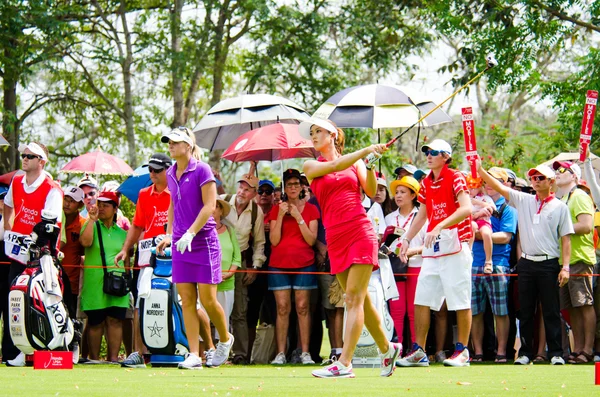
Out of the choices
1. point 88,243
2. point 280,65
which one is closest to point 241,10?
point 280,65

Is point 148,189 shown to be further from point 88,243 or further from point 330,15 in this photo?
point 330,15

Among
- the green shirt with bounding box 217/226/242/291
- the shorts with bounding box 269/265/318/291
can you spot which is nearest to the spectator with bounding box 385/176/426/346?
the shorts with bounding box 269/265/318/291

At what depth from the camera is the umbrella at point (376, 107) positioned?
1262 centimetres

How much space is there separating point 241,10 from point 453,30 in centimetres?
593

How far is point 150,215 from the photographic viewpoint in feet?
37.6

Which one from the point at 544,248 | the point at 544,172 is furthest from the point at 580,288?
the point at 544,172

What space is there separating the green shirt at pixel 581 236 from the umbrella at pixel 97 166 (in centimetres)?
639

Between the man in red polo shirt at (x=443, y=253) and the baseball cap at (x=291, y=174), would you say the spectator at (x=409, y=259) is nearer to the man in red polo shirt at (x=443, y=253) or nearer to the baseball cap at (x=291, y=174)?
the baseball cap at (x=291, y=174)

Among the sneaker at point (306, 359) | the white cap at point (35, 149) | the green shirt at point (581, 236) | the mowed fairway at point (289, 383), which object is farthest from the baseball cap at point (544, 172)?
the white cap at point (35, 149)

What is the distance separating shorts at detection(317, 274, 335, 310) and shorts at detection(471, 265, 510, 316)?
168cm

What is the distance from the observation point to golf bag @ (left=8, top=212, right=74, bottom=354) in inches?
417

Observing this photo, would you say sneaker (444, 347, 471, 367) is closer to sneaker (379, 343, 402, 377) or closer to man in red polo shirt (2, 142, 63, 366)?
sneaker (379, 343, 402, 377)

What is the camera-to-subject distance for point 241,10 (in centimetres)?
2200

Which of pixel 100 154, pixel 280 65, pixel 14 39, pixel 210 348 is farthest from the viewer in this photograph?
pixel 280 65
